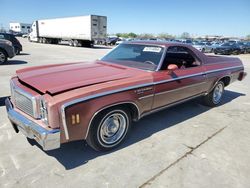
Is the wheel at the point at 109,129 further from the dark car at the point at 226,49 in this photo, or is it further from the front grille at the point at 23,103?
the dark car at the point at 226,49

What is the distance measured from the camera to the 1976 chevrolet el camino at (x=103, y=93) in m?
2.72

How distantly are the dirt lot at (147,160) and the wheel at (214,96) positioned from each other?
1.06m

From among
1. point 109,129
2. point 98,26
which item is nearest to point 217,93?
point 109,129

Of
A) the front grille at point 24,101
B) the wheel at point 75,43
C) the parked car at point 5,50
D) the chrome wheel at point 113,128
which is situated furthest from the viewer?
the wheel at point 75,43

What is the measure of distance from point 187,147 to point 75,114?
76.4 inches

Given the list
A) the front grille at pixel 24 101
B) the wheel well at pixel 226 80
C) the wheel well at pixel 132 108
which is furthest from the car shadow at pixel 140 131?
the front grille at pixel 24 101

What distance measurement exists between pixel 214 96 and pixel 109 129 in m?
3.46

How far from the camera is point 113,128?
345cm

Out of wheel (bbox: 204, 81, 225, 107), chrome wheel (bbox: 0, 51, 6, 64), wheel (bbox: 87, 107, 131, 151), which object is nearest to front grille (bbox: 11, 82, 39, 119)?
wheel (bbox: 87, 107, 131, 151)

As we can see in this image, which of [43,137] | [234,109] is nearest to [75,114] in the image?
[43,137]

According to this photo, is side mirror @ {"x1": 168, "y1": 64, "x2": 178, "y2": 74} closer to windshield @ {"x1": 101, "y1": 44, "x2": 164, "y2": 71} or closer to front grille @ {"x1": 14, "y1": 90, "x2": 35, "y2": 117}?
windshield @ {"x1": 101, "y1": 44, "x2": 164, "y2": 71}

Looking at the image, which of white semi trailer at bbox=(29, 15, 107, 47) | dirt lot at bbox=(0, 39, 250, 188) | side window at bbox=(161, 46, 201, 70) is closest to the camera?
dirt lot at bbox=(0, 39, 250, 188)

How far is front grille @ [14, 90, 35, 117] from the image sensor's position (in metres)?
2.93

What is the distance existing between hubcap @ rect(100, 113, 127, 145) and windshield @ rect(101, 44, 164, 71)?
105 cm
